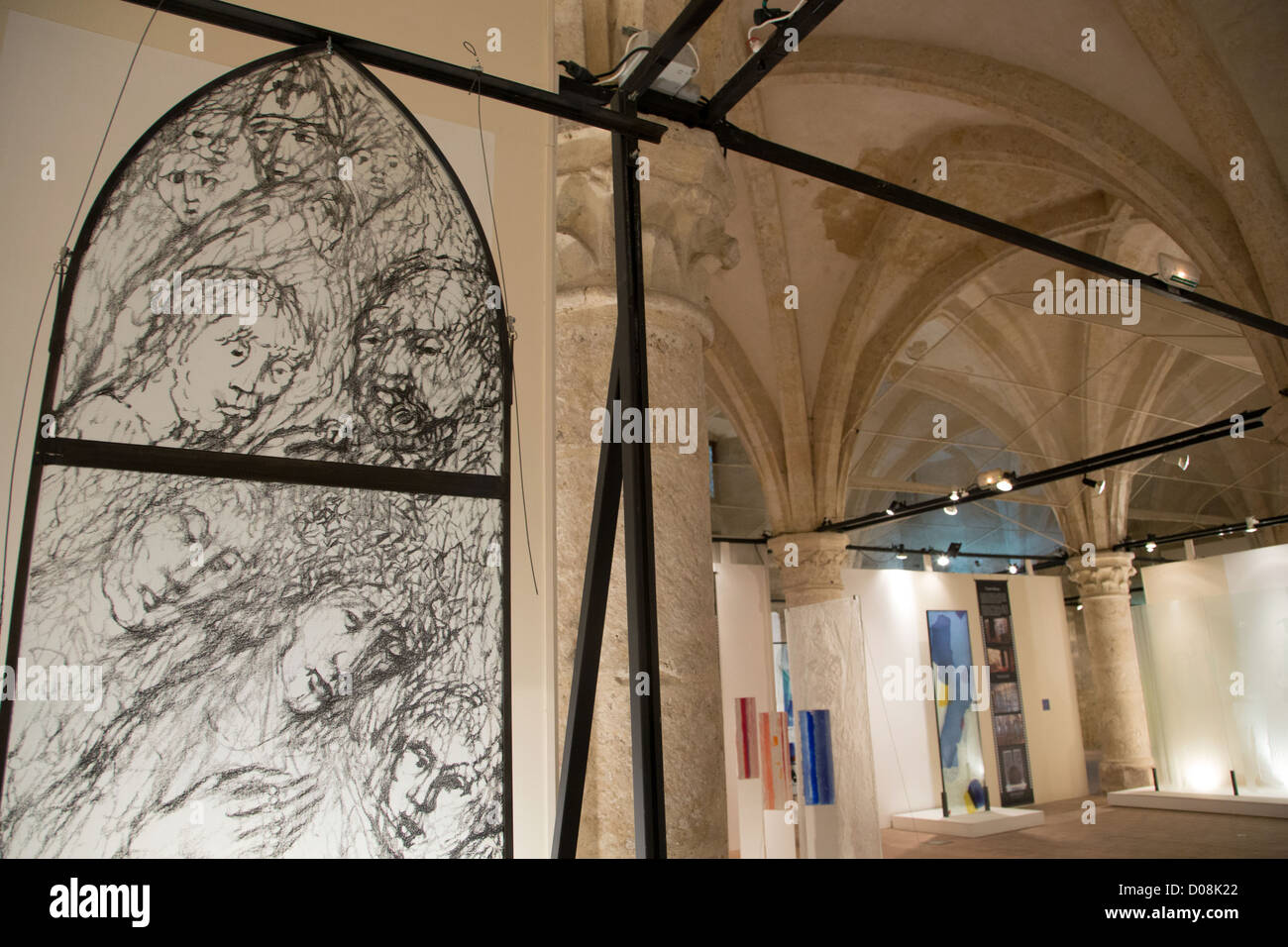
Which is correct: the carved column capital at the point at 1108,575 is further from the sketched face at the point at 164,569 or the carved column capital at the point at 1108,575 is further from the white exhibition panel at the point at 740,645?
Answer: the sketched face at the point at 164,569

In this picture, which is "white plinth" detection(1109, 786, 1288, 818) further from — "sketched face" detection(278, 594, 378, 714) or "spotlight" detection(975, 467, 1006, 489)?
"sketched face" detection(278, 594, 378, 714)

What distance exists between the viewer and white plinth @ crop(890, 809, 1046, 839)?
9.43 m

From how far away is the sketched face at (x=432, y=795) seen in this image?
1718 mm

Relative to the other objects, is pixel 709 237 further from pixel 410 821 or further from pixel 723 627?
pixel 723 627

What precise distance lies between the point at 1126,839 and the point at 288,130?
398 inches

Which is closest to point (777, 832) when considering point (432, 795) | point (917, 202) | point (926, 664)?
point (917, 202)

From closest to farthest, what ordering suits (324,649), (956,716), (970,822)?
(324,649) → (970,822) → (956,716)

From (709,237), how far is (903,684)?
30.8ft

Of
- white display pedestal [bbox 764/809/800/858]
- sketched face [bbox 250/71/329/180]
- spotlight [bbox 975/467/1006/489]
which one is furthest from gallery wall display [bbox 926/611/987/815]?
sketched face [bbox 250/71/329/180]

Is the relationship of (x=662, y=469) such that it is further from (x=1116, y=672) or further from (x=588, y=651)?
(x=1116, y=672)

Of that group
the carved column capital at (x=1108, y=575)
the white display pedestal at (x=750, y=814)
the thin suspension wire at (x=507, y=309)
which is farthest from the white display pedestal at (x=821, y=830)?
the carved column capital at (x=1108, y=575)

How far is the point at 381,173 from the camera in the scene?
2008 mm

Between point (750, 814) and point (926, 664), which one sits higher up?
point (926, 664)

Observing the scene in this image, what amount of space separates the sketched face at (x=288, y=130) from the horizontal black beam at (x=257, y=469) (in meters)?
0.66
